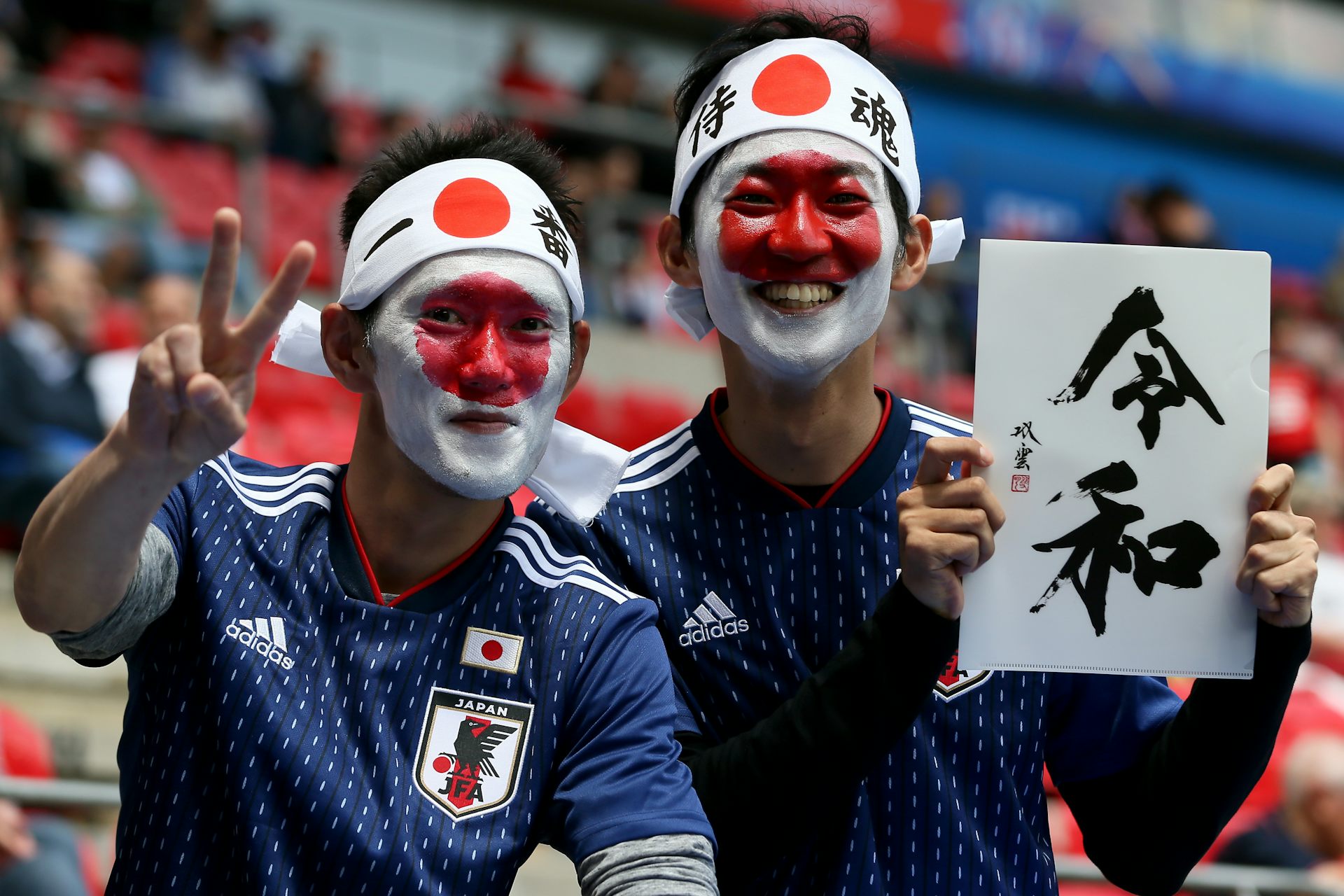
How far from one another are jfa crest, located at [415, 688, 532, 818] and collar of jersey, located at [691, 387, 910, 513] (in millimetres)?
495

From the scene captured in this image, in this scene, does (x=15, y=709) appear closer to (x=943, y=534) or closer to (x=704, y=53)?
(x=704, y=53)

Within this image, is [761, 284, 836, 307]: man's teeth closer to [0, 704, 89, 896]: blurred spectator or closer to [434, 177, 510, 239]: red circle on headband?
[434, 177, 510, 239]: red circle on headband

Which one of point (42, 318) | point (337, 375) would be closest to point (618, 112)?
point (42, 318)

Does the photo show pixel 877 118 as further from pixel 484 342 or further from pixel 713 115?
pixel 484 342

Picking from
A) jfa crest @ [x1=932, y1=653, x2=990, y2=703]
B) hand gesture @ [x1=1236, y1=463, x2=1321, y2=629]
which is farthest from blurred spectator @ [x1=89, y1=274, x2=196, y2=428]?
hand gesture @ [x1=1236, y1=463, x2=1321, y2=629]

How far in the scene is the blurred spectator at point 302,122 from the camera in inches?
353

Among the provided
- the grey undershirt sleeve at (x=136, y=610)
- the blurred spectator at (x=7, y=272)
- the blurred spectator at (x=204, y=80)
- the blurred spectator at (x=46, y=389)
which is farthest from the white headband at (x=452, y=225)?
the blurred spectator at (x=204, y=80)

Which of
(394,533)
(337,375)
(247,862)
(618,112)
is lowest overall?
(247,862)

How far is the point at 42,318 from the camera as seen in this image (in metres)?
6.23

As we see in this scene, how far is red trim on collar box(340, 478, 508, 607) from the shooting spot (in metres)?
2.12

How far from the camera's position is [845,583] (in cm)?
227

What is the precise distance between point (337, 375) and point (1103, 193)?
533 inches

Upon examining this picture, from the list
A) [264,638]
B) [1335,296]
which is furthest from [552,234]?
[1335,296]

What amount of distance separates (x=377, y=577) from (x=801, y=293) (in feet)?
2.31
